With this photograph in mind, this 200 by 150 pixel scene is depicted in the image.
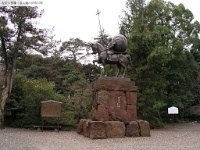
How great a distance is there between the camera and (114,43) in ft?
42.9

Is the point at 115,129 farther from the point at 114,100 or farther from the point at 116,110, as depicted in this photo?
the point at 114,100

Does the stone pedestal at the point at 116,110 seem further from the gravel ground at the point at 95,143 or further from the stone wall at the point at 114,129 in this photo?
Result: the gravel ground at the point at 95,143

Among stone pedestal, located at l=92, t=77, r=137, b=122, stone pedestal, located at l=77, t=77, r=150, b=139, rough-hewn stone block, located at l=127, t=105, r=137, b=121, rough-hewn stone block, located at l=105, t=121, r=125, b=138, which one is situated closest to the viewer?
rough-hewn stone block, located at l=105, t=121, r=125, b=138

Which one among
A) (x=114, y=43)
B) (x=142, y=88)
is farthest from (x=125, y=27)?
(x=114, y=43)

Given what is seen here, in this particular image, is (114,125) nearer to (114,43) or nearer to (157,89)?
(114,43)

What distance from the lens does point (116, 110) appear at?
492 inches

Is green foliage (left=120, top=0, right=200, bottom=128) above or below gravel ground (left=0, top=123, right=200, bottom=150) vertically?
above

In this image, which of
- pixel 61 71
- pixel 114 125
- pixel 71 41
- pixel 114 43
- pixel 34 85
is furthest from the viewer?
pixel 71 41

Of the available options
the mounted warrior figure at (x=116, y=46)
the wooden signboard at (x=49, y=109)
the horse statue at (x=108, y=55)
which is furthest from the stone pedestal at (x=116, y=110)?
the wooden signboard at (x=49, y=109)

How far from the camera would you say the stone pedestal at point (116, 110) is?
1178cm

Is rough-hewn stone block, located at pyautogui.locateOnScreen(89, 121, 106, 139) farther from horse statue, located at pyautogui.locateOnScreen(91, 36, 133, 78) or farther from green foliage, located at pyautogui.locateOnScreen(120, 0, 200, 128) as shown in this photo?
green foliage, located at pyautogui.locateOnScreen(120, 0, 200, 128)

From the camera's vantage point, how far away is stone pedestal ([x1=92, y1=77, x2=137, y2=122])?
1231 cm

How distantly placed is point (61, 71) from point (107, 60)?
18943 millimetres

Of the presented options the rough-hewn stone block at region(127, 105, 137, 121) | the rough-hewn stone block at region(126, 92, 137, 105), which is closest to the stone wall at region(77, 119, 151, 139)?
the rough-hewn stone block at region(127, 105, 137, 121)
